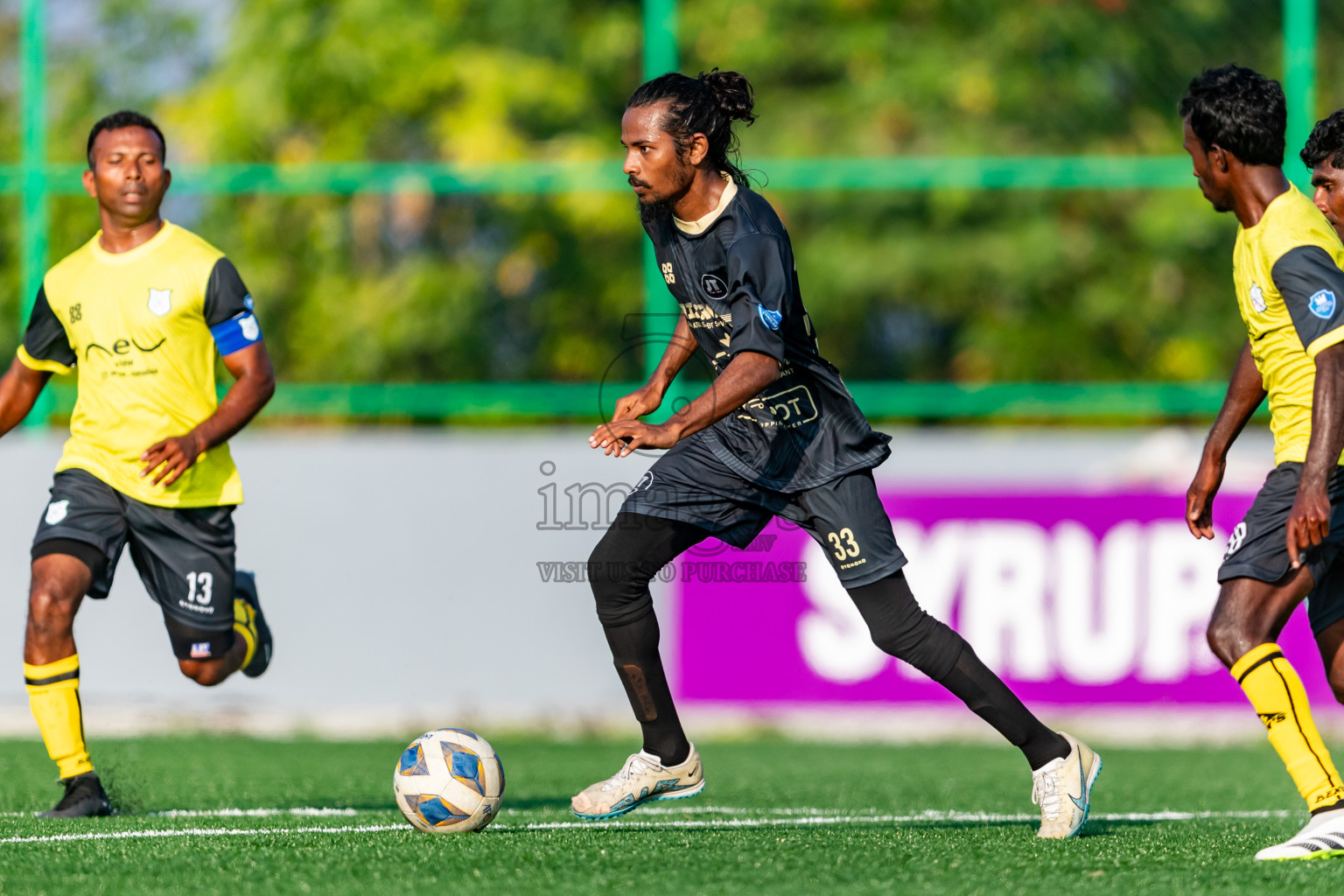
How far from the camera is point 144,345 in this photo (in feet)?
18.6

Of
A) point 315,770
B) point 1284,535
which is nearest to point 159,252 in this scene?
point 315,770

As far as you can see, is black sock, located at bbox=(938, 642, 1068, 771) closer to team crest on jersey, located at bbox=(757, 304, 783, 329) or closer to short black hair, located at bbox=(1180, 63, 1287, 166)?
team crest on jersey, located at bbox=(757, 304, 783, 329)

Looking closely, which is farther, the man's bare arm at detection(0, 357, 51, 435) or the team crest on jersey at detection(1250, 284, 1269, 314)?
the man's bare arm at detection(0, 357, 51, 435)

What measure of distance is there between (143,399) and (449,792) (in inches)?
71.3

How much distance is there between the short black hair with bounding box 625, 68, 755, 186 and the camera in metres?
4.80

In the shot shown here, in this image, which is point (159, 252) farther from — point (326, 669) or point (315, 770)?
point (326, 669)

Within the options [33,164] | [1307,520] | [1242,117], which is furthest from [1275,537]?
[33,164]

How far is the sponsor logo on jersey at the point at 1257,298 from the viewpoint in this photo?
14.9ft

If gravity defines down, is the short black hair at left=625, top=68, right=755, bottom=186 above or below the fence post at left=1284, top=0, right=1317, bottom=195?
below

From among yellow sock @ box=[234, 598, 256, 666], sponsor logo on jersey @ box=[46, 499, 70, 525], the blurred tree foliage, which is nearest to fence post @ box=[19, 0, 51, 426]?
the blurred tree foliage

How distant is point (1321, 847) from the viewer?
4344mm

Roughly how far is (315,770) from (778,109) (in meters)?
9.53

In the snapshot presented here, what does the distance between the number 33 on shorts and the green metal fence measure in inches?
219

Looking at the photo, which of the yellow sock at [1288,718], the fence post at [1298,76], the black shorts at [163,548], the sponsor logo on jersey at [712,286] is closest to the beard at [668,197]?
the sponsor logo on jersey at [712,286]
